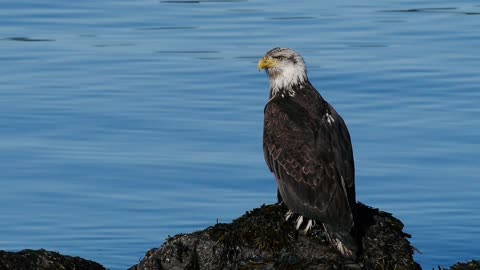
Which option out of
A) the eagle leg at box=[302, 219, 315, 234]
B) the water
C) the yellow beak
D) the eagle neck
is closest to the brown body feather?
the eagle leg at box=[302, 219, 315, 234]

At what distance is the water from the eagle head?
9.90 ft

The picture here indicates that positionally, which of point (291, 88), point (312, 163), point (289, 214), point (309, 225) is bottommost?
point (309, 225)

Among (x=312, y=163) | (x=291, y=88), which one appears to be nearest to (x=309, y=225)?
(x=312, y=163)

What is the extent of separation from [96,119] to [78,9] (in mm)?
8712

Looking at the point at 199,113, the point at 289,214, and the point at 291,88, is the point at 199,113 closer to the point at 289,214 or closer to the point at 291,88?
the point at 291,88

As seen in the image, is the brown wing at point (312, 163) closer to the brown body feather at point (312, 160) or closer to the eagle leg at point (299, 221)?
the brown body feather at point (312, 160)

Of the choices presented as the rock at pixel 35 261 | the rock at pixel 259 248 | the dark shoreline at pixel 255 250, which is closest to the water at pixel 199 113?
the rock at pixel 35 261

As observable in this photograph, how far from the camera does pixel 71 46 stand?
25703 millimetres

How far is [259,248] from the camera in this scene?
499 inches

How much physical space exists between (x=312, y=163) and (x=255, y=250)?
1.01m

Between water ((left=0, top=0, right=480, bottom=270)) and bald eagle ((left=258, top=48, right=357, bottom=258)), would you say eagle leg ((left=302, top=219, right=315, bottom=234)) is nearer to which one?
bald eagle ((left=258, top=48, right=357, bottom=258))

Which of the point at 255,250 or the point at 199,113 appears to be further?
the point at 199,113

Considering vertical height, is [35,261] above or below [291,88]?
below

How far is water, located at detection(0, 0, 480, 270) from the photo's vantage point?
57.1ft
